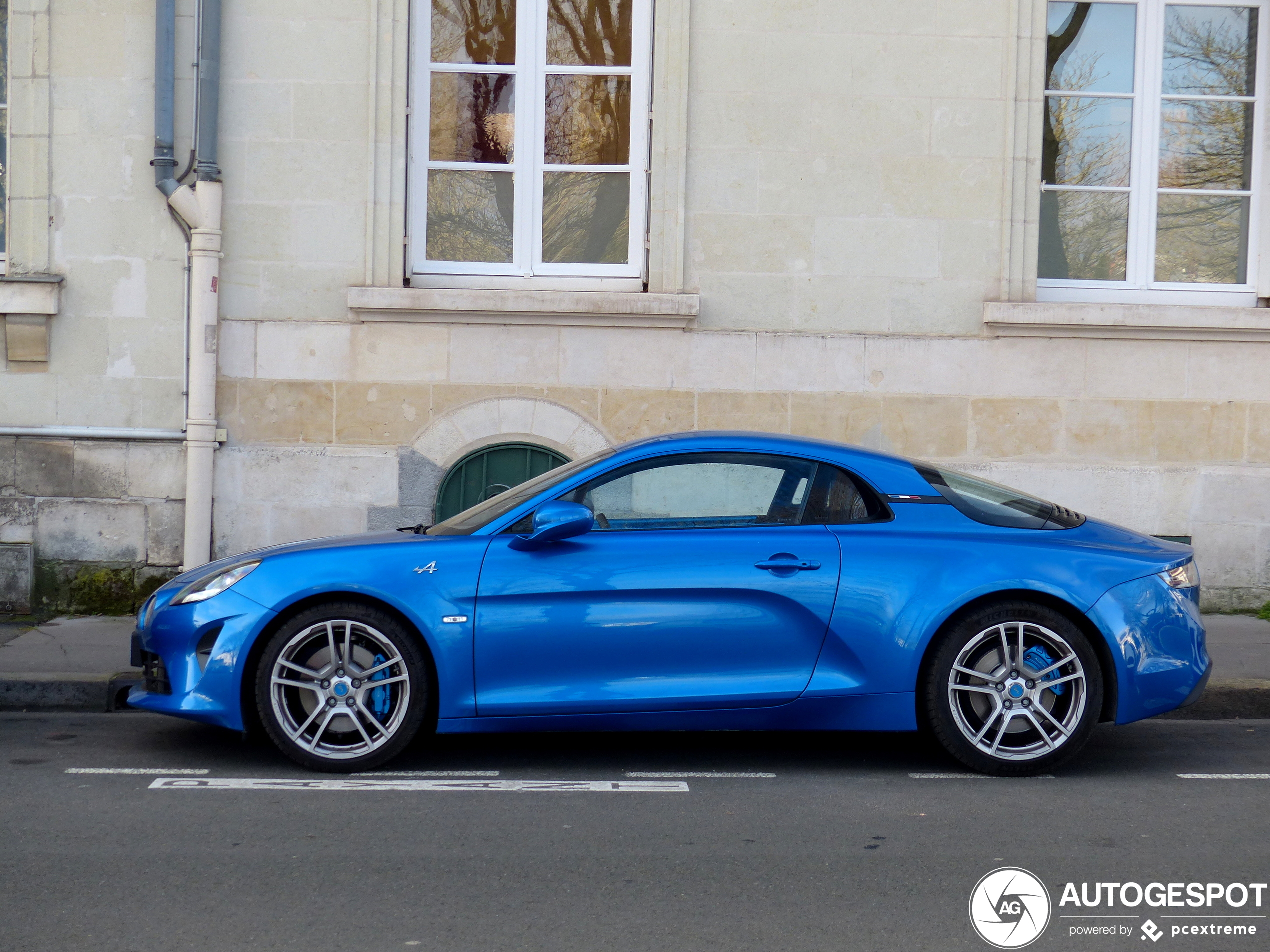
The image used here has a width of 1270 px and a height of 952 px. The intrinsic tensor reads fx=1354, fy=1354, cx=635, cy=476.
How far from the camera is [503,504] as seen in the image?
18.6ft

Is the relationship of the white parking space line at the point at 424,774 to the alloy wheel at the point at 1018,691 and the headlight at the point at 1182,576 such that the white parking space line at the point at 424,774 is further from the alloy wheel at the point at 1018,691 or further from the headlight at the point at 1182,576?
the headlight at the point at 1182,576

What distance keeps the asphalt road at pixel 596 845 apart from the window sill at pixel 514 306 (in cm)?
382

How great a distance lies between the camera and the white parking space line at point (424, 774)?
5.30 metres

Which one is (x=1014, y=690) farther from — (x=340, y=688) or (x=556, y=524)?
(x=340, y=688)

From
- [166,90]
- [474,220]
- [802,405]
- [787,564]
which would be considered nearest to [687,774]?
[787,564]

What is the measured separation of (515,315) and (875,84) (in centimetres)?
294

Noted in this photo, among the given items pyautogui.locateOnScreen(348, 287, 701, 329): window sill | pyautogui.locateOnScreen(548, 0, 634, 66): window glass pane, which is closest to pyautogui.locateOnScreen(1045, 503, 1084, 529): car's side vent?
pyautogui.locateOnScreen(348, 287, 701, 329): window sill

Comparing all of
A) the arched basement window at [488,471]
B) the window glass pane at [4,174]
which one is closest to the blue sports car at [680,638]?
the arched basement window at [488,471]

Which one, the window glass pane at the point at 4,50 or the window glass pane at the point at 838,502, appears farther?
the window glass pane at the point at 4,50

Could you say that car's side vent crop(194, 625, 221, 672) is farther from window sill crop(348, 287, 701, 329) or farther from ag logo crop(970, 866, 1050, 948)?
window sill crop(348, 287, 701, 329)

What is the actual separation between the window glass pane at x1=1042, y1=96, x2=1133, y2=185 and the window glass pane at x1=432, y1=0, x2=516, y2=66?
3899mm

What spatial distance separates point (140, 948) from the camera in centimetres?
348

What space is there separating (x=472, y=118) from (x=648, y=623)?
18.0 ft

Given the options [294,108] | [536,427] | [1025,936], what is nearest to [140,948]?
[1025,936]
